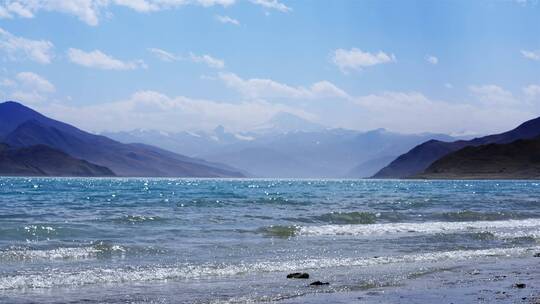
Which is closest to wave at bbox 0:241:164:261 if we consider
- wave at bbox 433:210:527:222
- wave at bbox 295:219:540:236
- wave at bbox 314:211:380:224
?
wave at bbox 295:219:540:236

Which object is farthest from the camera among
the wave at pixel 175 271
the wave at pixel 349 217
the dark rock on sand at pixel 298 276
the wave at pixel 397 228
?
the wave at pixel 349 217

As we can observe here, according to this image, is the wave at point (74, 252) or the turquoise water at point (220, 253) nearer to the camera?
the turquoise water at point (220, 253)

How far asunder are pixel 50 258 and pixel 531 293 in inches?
546

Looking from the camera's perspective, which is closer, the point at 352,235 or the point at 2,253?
the point at 2,253

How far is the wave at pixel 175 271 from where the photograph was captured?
1744cm

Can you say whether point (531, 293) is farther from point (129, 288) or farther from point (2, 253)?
point (2, 253)

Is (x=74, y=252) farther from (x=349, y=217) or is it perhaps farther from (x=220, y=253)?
(x=349, y=217)

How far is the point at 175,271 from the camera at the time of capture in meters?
19.7

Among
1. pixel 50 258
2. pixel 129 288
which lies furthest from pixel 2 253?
pixel 129 288

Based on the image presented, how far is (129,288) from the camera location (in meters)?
16.9

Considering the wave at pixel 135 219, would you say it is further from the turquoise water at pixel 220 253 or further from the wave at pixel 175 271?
the wave at pixel 175 271

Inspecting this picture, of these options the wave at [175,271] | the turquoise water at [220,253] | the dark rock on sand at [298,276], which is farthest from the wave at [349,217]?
the dark rock on sand at [298,276]

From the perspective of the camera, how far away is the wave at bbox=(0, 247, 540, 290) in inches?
687

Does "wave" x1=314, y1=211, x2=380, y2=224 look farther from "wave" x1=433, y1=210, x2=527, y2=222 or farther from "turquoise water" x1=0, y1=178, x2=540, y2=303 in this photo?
"wave" x1=433, y1=210, x2=527, y2=222
